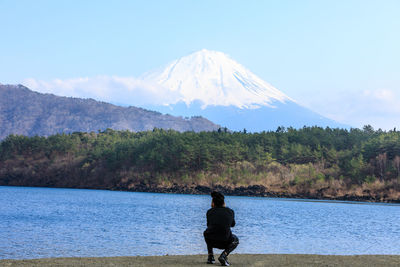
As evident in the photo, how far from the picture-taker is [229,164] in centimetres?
9888

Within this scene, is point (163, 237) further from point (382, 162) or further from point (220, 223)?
point (382, 162)

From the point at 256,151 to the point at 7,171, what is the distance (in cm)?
5668

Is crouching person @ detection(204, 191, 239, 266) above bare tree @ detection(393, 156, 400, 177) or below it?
below

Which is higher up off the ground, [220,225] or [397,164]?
[397,164]

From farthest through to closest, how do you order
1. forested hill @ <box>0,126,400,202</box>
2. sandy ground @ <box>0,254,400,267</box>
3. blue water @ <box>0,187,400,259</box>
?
forested hill @ <box>0,126,400,202</box>
blue water @ <box>0,187,400,259</box>
sandy ground @ <box>0,254,400,267</box>

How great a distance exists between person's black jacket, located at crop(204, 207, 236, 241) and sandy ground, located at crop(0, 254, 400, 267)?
0.93 meters

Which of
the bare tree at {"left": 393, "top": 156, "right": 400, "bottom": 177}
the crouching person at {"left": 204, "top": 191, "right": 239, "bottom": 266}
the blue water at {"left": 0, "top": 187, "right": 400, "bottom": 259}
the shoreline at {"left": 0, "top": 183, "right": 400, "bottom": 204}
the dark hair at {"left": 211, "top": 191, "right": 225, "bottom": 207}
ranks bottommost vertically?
the blue water at {"left": 0, "top": 187, "right": 400, "bottom": 259}

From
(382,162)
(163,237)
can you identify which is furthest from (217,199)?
(382,162)

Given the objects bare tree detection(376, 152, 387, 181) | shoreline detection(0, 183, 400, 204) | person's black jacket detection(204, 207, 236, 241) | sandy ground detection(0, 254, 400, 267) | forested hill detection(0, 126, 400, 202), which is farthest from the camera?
forested hill detection(0, 126, 400, 202)

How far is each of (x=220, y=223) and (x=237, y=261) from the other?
2036 mm

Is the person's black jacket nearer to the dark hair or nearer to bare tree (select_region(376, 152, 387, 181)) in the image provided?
Answer: the dark hair

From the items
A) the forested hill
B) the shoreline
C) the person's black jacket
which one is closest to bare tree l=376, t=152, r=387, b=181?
the forested hill

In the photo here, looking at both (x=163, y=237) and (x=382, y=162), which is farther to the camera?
(x=382, y=162)

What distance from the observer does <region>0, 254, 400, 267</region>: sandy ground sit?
48.6 feet
